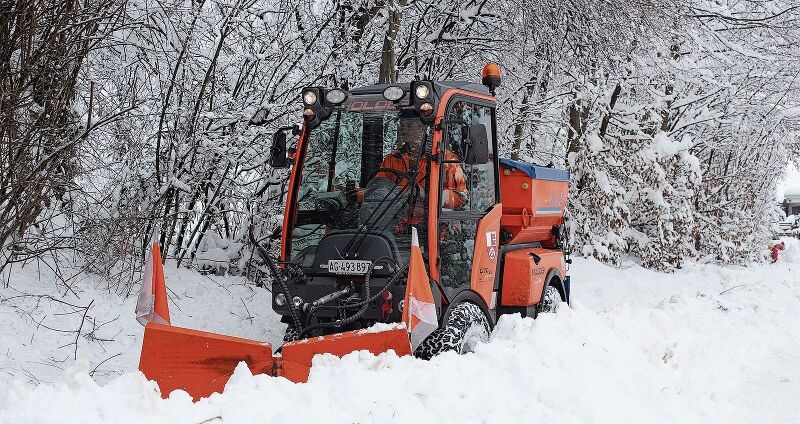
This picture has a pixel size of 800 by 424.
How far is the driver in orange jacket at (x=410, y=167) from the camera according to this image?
5.70 metres

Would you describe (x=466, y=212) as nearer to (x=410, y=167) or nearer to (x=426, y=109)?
(x=410, y=167)

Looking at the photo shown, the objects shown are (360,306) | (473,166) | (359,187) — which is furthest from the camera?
(473,166)

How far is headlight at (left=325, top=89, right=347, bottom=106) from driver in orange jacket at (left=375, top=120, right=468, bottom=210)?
52 centimetres

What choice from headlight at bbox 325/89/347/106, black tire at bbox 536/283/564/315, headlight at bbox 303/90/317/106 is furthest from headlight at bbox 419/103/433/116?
black tire at bbox 536/283/564/315

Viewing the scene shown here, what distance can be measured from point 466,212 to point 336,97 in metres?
1.33

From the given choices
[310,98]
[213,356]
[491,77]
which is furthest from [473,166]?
[213,356]

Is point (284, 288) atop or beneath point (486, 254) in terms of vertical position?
beneath

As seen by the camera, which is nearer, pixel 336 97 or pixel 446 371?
pixel 446 371

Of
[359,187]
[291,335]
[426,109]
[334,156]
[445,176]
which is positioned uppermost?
[426,109]

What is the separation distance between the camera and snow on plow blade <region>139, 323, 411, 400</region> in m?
4.51

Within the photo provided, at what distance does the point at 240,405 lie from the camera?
12.0 feet

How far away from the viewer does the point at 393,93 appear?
5.66 meters

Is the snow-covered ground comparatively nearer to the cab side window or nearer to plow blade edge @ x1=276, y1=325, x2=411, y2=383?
plow blade edge @ x1=276, y1=325, x2=411, y2=383

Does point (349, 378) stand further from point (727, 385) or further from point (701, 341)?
point (701, 341)
